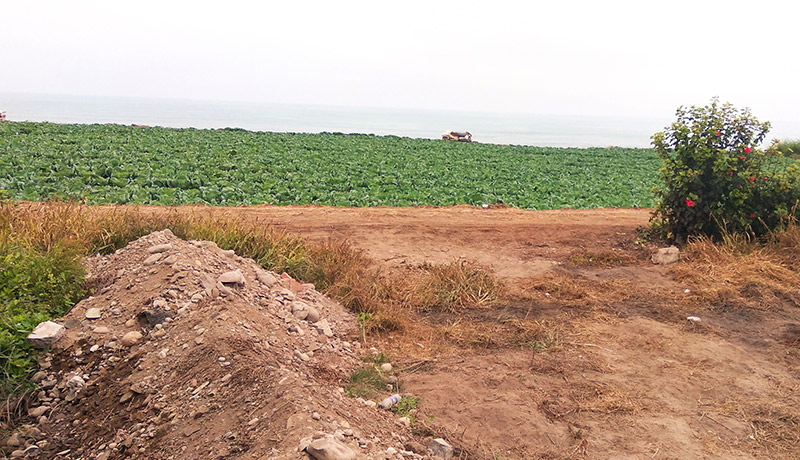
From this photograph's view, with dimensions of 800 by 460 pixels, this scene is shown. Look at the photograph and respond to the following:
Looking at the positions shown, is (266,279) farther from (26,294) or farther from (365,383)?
(26,294)

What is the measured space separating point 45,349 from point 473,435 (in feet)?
11.2

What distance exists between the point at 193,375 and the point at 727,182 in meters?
8.88

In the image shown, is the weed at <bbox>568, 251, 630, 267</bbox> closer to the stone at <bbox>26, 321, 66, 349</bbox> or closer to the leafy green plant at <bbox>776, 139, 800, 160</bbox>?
the stone at <bbox>26, 321, 66, 349</bbox>

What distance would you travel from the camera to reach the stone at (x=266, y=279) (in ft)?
19.0

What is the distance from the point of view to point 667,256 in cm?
861

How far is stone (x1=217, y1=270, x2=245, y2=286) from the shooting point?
17.1ft

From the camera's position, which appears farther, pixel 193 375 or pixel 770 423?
pixel 770 423

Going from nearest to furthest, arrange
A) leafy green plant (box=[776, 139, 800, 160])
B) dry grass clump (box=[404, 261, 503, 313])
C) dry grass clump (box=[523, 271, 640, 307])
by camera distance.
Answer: dry grass clump (box=[404, 261, 503, 313])
dry grass clump (box=[523, 271, 640, 307])
leafy green plant (box=[776, 139, 800, 160])

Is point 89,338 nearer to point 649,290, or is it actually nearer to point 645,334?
point 645,334

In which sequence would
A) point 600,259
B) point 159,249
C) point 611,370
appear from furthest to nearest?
point 600,259
point 159,249
point 611,370

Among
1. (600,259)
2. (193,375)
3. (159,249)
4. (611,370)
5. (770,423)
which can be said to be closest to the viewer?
(193,375)

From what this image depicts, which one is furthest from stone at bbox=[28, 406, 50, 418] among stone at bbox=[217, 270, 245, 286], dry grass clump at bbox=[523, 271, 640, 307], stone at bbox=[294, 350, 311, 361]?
dry grass clump at bbox=[523, 271, 640, 307]

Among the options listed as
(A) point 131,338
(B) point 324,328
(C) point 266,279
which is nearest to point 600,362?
(B) point 324,328

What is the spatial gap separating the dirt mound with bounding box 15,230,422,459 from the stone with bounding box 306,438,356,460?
0.15 ft
